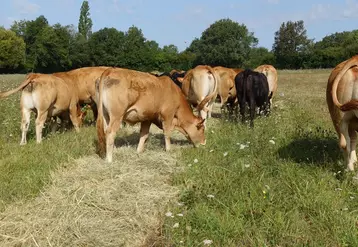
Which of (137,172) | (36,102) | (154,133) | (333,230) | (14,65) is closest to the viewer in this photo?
(333,230)

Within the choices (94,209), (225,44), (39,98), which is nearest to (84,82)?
(39,98)

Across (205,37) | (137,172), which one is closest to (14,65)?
(205,37)

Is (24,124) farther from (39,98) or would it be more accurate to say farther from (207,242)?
(207,242)

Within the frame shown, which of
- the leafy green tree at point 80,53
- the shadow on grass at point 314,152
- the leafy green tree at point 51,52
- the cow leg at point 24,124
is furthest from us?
the leafy green tree at point 80,53

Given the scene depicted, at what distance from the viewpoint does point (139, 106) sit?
7070mm

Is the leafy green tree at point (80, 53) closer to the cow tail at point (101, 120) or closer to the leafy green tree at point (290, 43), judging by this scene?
the leafy green tree at point (290, 43)

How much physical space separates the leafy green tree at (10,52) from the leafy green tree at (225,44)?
33562 mm

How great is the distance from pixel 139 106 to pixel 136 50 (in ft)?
234

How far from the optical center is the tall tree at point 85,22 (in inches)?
3642

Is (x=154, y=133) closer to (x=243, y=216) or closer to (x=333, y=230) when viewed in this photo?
(x=243, y=216)

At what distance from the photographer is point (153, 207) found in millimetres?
4730

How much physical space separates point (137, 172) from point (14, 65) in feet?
228

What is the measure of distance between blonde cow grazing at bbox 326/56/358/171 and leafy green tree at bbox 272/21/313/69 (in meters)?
69.2

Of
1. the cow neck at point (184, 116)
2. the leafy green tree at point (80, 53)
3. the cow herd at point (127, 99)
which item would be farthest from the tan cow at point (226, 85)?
the leafy green tree at point (80, 53)
